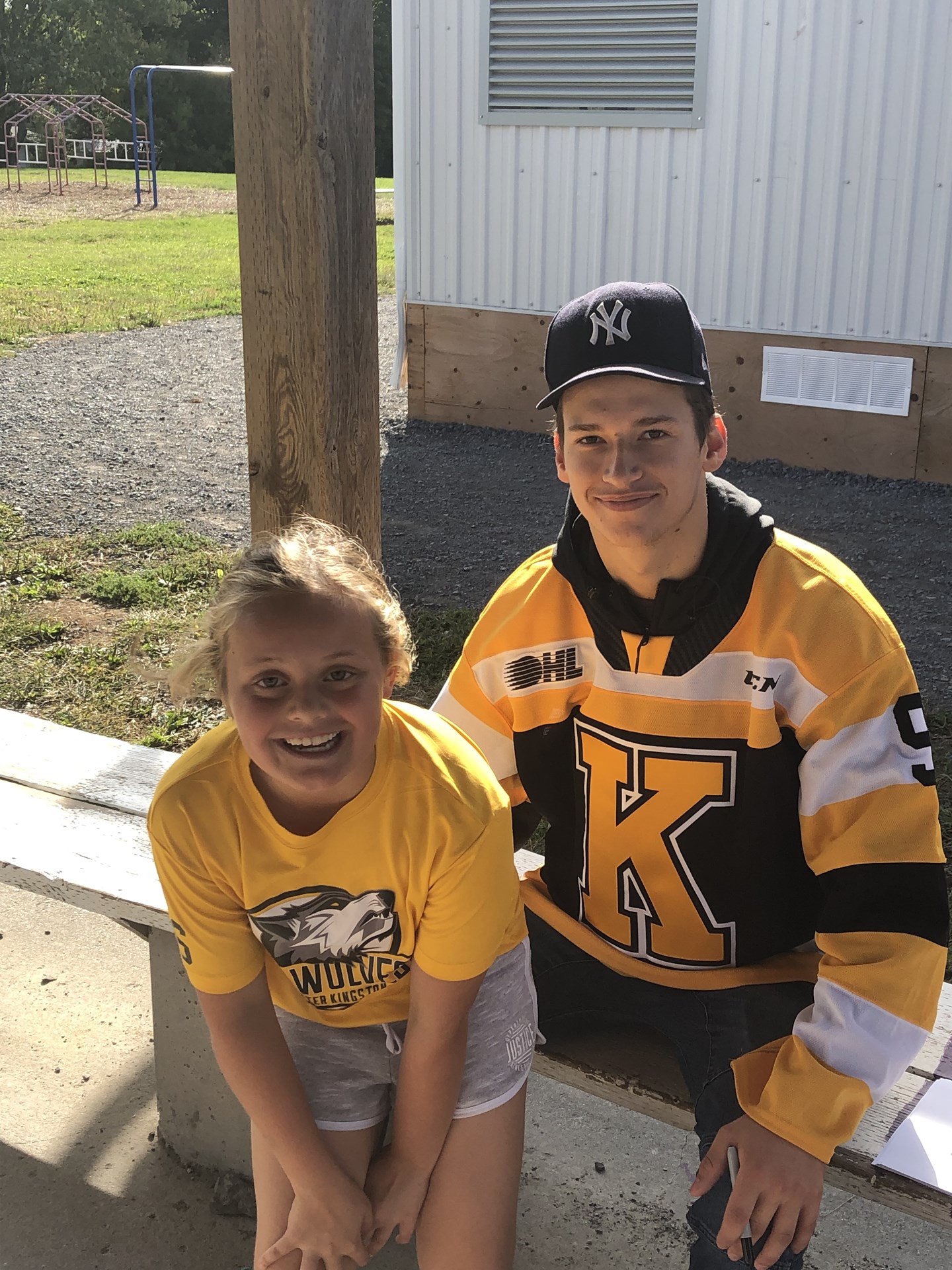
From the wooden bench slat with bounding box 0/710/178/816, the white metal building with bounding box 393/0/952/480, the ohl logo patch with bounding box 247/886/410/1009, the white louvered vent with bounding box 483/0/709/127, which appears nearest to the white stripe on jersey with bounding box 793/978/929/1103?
the ohl logo patch with bounding box 247/886/410/1009

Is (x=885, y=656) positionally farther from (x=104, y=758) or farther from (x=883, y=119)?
(x=883, y=119)

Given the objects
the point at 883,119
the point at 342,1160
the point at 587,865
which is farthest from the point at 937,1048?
the point at 883,119

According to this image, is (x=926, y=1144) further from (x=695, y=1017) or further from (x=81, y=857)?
(x=81, y=857)

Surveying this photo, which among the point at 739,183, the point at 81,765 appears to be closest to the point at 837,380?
the point at 739,183

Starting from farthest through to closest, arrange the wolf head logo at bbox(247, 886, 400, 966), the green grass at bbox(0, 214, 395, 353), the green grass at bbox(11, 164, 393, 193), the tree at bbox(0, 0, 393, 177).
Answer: the tree at bbox(0, 0, 393, 177), the green grass at bbox(11, 164, 393, 193), the green grass at bbox(0, 214, 395, 353), the wolf head logo at bbox(247, 886, 400, 966)

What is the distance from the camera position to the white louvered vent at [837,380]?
7492mm

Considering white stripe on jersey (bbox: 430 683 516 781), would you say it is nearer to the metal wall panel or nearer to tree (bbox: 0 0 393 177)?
the metal wall panel

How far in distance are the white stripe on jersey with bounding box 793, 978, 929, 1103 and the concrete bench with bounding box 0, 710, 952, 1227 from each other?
0.28 meters

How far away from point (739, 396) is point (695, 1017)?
6.48m

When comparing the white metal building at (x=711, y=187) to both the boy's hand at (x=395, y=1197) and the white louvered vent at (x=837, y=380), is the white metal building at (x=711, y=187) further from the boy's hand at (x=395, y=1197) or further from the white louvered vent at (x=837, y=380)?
the boy's hand at (x=395, y=1197)

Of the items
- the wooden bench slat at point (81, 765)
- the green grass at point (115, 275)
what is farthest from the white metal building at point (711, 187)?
the wooden bench slat at point (81, 765)

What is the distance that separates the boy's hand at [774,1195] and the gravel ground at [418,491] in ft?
10.6

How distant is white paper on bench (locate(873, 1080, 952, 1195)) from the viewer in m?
1.79

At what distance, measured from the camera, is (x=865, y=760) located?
1777mm
